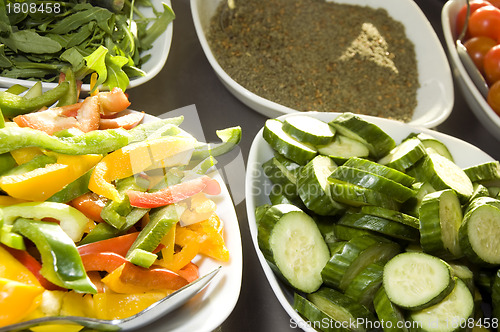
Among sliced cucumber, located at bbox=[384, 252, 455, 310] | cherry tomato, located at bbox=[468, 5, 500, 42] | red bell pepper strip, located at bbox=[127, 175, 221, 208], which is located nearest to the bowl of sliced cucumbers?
sliced cucumber, located at bbox=[384, 252, 455, 310]

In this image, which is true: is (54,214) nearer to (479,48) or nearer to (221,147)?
(221,147)

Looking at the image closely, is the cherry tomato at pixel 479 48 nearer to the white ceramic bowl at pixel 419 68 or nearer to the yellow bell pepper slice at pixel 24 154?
the white ceramic bowl at pixel 419 68

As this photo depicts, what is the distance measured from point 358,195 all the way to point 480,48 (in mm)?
1200

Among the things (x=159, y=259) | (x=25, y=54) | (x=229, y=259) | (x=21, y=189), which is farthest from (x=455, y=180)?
(x=25, y=54)

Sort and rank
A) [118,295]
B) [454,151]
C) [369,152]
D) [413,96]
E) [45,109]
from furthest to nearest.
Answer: [413,96]
[454,151]
[369,152]
[45,109]
[118,295]

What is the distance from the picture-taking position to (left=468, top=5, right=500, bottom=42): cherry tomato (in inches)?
77.9

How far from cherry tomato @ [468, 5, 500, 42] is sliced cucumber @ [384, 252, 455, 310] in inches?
54.7

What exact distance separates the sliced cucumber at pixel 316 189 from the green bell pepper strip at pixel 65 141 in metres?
0.45


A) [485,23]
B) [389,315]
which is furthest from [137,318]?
[485,23]

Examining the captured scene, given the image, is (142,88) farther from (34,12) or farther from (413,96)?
(413,96)

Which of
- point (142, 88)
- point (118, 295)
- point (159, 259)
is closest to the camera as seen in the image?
point (118, 295)

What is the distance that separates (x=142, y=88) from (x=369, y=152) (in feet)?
2.79

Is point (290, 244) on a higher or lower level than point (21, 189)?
lower

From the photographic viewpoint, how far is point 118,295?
3.09 feet
